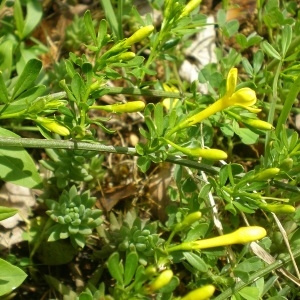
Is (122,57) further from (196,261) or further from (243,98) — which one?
(196,261)

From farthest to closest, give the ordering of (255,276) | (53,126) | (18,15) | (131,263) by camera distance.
→ (18,15) → (255,276) → (53,126) → (131,263)

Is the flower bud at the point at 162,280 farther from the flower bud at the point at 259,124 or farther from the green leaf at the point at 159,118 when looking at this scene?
the flower bud at the point at 259,124

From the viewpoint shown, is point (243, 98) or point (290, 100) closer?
point (243, 98)

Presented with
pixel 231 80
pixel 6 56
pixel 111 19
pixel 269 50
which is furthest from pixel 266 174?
pixel 6 56

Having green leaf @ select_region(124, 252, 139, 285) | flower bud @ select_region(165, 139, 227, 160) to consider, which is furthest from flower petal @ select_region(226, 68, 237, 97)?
green leaf @ select_region(124, 252, 139, 285)

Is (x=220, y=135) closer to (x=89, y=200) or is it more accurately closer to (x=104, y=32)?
(x=89, y=200)

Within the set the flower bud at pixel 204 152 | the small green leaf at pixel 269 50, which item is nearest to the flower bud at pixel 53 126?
the flower bud at pixel 204 152

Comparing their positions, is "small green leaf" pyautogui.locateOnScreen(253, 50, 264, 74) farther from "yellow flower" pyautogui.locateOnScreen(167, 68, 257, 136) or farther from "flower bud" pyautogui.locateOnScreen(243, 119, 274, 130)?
"yellow flower" pyautogui.locateOnScreen(167, 68, 257, 136)
